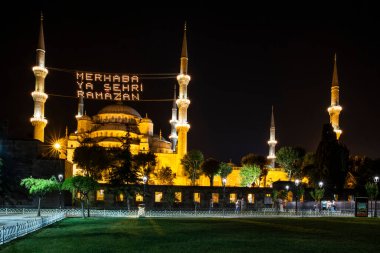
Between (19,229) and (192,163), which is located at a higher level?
(192,163)

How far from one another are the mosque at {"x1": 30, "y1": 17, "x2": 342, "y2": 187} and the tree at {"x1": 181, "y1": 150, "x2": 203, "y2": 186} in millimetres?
2681

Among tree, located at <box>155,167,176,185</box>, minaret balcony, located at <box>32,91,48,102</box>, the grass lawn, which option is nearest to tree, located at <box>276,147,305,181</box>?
tree, located at <box>155,167,176,185</box>

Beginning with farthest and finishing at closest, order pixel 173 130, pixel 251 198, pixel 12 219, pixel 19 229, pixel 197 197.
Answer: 1. pixel 173 130
2. pixel 251 198
3. pixel 197 197
4. pixel 12 219
5. pixel 19 229

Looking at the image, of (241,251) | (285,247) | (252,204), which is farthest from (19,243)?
(252,204)

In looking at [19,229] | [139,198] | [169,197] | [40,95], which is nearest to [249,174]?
[139,198]

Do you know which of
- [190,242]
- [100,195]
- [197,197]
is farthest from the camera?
[197,197]

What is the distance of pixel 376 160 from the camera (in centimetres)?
6219

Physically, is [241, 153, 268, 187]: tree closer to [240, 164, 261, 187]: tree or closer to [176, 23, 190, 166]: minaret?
[240, 164, 261, 187]: tree

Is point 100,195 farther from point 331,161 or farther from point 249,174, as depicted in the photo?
point 331,161

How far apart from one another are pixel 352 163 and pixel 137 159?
3001 centimetres

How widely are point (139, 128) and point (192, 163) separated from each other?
18.8m

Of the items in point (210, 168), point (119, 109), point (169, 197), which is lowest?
point (169, 197)

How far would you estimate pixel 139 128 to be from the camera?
79.2 metres

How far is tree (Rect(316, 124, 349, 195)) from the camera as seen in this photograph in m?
49.6
